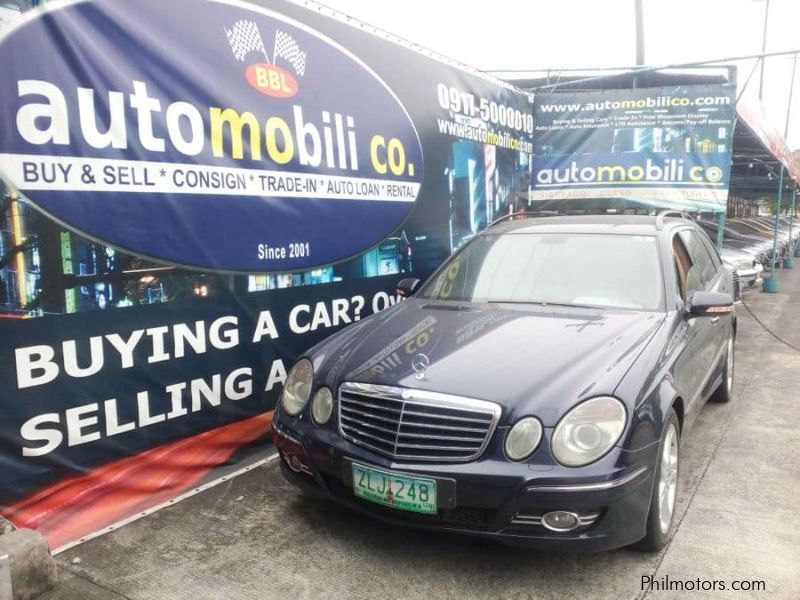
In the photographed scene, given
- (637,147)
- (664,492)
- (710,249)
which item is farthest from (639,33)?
(664,492)

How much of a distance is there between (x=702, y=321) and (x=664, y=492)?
1367mm

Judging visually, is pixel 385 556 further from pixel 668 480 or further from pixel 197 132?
pixel 197 132

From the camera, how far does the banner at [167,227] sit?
10.1 ft

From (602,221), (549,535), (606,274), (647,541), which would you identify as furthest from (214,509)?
(602,221)

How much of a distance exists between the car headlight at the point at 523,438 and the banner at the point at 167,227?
7.08 feet

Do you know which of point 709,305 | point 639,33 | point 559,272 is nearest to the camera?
point 709,305

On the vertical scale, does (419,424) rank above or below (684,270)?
below

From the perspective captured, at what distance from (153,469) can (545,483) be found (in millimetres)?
2342

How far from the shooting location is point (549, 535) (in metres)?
2.52

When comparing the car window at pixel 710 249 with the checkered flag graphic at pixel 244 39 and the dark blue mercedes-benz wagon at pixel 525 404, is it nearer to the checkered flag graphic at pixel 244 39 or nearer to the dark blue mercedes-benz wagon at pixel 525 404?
the dark blue mercedes-benz wagon at pixel 525 404

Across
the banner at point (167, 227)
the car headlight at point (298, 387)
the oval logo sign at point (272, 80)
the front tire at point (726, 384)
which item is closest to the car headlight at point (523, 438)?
the car headlight at point (298, 387)

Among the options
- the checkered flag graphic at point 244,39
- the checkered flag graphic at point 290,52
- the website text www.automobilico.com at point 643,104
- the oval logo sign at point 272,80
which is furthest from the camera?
the website text www.automobilico.com at point 643,104

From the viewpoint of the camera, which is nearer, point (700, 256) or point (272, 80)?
point (272, 80)

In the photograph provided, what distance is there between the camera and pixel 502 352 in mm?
2957
